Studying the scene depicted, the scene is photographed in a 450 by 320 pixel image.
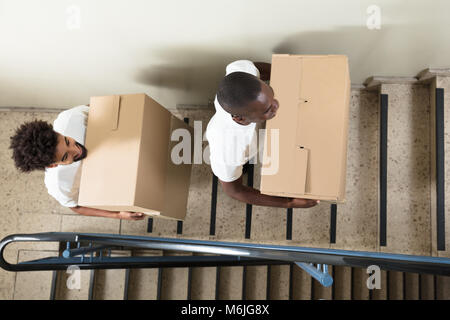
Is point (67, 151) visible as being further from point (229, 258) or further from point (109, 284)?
point (109, 284)

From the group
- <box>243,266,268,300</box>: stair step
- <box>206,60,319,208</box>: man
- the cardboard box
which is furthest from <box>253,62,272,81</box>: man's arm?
<box>243,266,268,300</box>: stair step

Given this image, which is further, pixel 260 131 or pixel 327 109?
pixel 260 131

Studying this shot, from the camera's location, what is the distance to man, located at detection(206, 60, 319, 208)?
4.39ft

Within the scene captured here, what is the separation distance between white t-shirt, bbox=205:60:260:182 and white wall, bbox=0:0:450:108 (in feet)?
0.73

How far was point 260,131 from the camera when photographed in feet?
6.05

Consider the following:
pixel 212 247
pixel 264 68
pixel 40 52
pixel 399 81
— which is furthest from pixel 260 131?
pixel 40 52

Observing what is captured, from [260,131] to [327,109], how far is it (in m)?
0.39

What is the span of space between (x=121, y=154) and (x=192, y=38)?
697 millimetres

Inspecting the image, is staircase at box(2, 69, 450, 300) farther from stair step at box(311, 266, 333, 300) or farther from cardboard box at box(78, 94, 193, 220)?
cardboard box at box(78, 94, 193, 220)

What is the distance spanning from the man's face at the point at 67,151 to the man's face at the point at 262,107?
2.70 feet

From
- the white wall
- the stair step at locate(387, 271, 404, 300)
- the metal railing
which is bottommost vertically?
the stair step at locate(387, 271, 404, 300)

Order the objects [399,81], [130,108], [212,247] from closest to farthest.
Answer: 1. [212,247]
2. [130,108]
3. [399,81]
